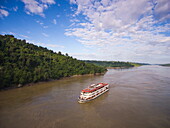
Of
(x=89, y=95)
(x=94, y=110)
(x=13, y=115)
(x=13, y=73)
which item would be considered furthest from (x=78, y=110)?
(x=13, y=73)

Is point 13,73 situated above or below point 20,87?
above

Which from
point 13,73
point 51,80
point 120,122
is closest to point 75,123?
point 120,122

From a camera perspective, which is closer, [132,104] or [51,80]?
[132,104]

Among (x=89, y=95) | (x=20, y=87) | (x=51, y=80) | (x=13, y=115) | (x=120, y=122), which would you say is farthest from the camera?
(x=51, y=80)

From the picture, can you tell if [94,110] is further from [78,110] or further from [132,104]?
[132,104]

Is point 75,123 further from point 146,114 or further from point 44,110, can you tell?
point 146,114

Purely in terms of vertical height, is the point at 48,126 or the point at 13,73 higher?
the point at 13,73

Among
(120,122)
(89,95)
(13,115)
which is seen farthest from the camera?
(89,95)

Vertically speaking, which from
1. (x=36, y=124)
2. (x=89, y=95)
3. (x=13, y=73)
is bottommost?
(x=36, y=124)

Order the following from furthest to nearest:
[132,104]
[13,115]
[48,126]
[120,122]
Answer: [132,104] → [13,115] → [120,122] → [48,126]

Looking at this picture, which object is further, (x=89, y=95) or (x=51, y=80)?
(x=51, y=80)
